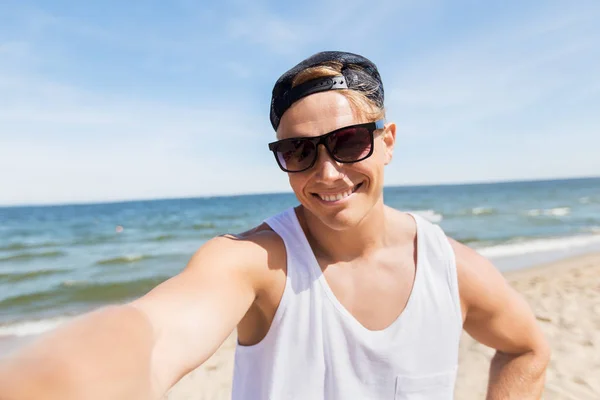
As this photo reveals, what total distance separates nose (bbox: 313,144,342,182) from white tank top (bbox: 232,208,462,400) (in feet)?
0.79

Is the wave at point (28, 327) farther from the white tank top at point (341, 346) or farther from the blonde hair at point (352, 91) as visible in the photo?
the blonde hair at point (352, 91)

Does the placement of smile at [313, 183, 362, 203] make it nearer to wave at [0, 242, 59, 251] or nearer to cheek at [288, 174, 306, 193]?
cheek at [288, 174, 306, 193]

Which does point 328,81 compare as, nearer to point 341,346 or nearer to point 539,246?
point 341,346

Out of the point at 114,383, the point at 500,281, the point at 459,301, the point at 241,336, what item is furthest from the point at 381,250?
the point at 114,383

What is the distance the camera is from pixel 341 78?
5.09 ft

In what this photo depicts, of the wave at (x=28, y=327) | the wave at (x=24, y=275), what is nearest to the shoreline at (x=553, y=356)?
the wave at (x=28, y=327)

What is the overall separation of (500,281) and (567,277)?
7.71 meters

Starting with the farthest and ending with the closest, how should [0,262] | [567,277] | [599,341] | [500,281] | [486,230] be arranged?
[486,230] < [0,262] < [567,277] < [599,341] < [500,281]

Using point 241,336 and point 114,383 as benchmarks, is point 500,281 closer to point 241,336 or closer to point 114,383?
point 241,336

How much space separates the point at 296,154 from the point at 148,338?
88cm

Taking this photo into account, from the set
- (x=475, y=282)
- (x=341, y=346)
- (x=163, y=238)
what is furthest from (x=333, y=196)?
(x=163, y=238)

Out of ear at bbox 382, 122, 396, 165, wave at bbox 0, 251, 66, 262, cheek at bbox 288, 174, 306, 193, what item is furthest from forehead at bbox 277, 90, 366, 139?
wave at bbox 0, 251, 66, 262

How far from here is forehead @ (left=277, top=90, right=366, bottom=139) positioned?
5.03 feet

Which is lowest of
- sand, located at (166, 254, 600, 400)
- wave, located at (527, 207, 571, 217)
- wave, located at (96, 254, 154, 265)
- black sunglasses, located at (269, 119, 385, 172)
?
wave, located at (96, 254, 154, 265)
